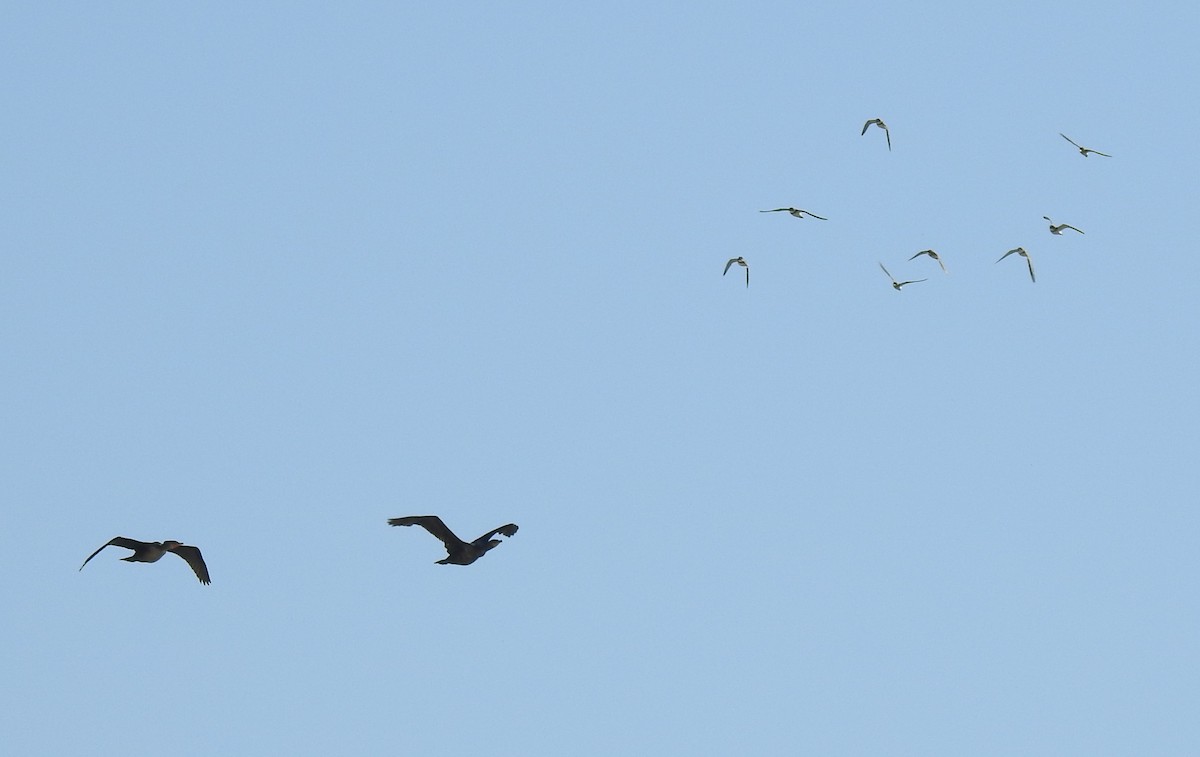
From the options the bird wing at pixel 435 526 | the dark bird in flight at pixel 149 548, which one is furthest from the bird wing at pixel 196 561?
the bird wing at pixel 435 526

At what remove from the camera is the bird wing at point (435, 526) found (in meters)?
75.5

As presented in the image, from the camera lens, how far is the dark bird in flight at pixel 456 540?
75.7 metres

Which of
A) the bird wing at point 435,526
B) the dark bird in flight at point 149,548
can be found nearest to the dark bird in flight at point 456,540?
the bird wing at point 435,526

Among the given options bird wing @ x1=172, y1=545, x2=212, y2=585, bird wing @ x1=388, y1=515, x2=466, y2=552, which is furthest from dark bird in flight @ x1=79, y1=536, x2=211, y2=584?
bird wing @ x1=388, y1=515, x2=466, y2=552

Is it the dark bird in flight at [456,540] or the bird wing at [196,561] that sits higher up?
the dark bird in flight at [456,540]

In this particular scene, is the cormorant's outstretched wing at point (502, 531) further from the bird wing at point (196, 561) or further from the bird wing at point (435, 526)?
the bird wing at point (196, 561)

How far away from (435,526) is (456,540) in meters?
1.37

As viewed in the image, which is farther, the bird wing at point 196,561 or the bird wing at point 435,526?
the bird wing at point 196,561

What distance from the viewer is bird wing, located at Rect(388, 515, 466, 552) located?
248ft

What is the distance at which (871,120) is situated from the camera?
9688 centimetres

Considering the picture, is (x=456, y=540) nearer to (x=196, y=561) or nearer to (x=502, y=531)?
(x=502, y=531)

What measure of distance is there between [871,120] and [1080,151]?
826cm

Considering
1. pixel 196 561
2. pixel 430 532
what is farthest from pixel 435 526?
pixel 196 561

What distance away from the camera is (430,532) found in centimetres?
7694
